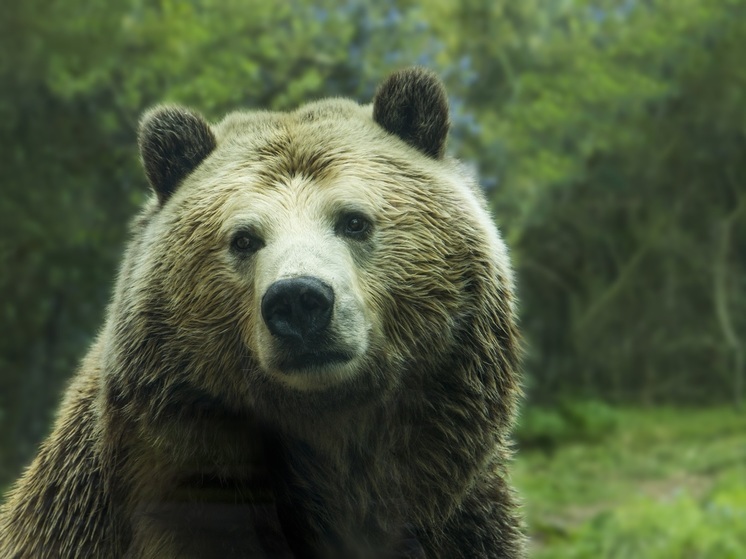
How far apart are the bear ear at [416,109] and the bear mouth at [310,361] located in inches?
30.6

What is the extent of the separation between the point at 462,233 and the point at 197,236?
0.72 meters

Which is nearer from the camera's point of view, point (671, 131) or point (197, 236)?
point (197, 236)

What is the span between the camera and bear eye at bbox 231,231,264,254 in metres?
2.26

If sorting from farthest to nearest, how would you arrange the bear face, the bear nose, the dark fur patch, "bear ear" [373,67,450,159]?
"bear ear" [373,67,450,159]
the dark fur patch
the bear face
the bear nose

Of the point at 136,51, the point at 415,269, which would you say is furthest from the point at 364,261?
the point at 136,51

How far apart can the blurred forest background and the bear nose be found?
6.67 ft

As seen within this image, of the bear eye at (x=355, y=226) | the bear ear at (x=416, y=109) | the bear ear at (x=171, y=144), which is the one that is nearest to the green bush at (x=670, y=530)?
the bear ear at (x=416, y=109)

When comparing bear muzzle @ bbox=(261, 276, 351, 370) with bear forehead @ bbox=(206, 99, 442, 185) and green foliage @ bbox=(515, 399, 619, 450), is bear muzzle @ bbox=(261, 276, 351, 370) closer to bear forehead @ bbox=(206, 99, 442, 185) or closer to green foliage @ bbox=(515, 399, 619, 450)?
bear forehead @ bbox=(206, 99, 442, 185)

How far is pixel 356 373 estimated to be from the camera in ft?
7.13

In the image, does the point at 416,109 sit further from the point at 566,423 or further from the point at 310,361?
the point at 566,423

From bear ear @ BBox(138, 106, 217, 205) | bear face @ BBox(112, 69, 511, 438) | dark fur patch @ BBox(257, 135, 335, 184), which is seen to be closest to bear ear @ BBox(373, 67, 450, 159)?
bear face @ BBox(112, 69, 511, 438)

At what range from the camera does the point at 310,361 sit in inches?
81.3

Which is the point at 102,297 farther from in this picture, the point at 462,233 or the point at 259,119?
the point at 462,233

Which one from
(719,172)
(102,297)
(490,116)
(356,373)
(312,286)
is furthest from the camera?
(719,172)
